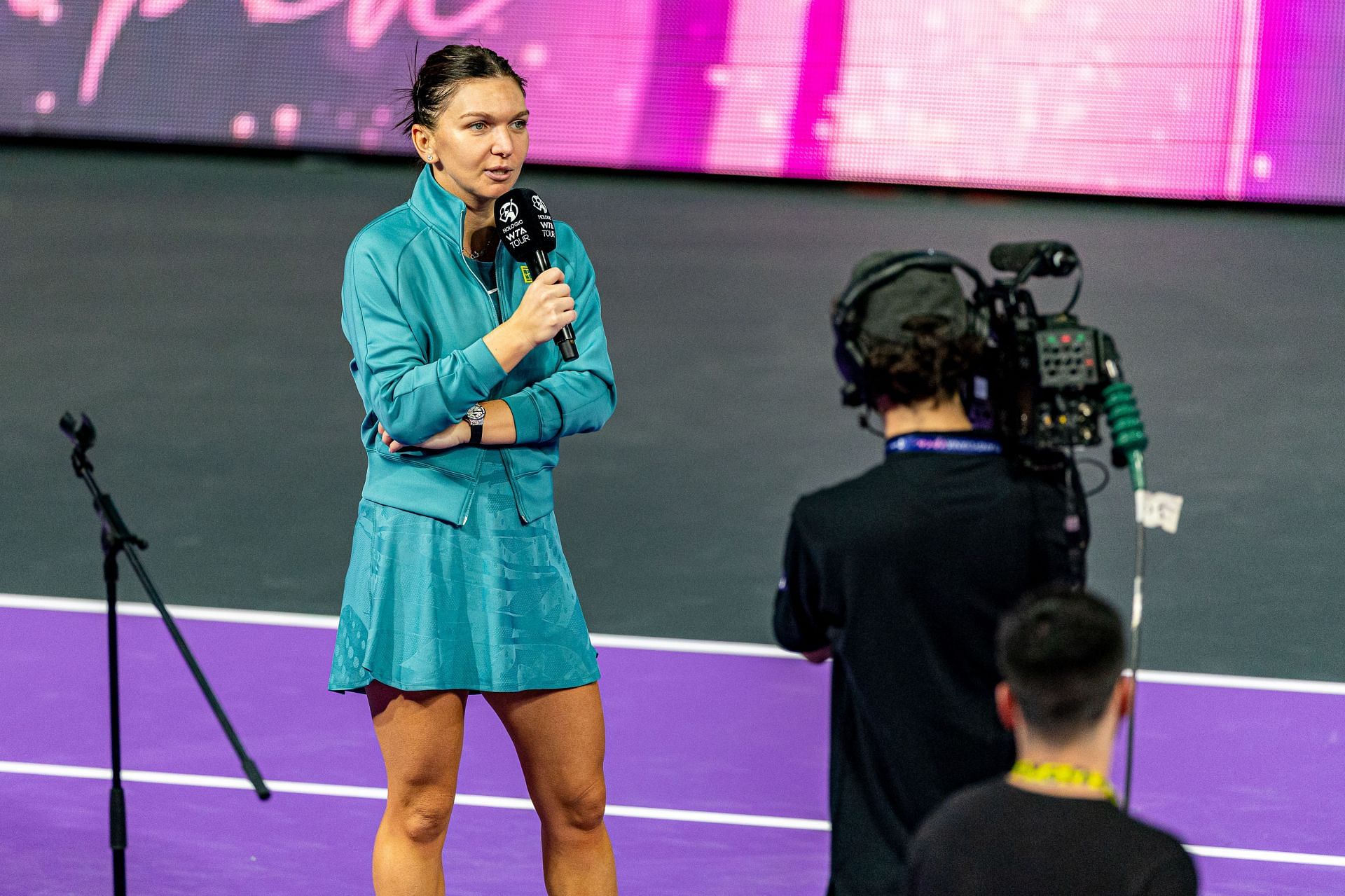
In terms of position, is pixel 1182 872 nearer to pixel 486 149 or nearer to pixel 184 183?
pixel 486 149

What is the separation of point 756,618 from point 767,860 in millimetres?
1762

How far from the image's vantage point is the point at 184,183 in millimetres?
10539

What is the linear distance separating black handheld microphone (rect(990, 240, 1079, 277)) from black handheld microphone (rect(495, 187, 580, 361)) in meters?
0.86

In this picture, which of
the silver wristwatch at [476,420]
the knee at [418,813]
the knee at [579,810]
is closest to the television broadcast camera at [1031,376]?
the silver wristwatch at [476,420]

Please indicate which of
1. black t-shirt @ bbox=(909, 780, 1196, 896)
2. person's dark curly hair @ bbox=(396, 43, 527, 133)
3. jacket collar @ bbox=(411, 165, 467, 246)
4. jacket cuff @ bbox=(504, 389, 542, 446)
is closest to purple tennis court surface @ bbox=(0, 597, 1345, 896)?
jacket cuff @ bbox=(504, 389, 542, 446)

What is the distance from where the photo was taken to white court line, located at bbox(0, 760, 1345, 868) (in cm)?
448

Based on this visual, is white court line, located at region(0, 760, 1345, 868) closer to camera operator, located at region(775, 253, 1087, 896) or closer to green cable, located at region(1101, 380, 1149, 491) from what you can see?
camera operator, located at region(775, 253, 1087, 896)

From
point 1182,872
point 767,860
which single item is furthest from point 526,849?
point 1182,872

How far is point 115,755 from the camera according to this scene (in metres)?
3.42

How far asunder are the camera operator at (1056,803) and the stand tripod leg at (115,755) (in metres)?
1.85

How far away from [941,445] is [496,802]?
8.43 ft

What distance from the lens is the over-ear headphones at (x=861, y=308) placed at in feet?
8.51

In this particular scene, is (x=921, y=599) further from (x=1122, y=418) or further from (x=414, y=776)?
(x=414, y=776)

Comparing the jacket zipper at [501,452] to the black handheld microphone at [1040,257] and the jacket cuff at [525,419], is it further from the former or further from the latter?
the black handheld microphone at [1040,257]
